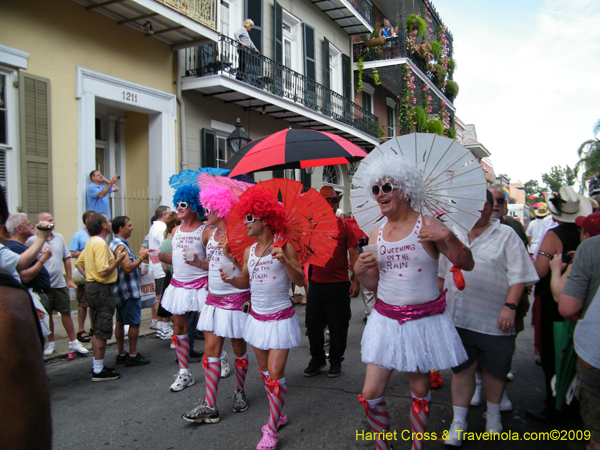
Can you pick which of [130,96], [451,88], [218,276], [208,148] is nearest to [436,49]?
[451,88]

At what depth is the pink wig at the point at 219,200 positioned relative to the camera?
402cm

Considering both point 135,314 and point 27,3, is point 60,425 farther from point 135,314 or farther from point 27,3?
point 27,3

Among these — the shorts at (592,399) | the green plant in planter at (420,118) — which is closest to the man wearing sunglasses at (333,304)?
the shorts at (592,399)

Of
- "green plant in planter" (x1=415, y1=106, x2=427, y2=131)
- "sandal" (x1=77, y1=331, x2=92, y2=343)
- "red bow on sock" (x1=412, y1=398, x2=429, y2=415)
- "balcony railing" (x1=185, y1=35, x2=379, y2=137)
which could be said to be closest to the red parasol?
"red bow on sock" (x1=412, y1=398, x2=429, y2=415)

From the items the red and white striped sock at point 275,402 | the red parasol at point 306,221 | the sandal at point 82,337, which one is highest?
the red parasol at point 306,221

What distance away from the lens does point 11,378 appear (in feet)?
3.51

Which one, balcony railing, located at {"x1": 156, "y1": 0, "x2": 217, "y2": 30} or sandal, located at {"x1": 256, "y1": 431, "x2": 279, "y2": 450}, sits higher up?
balcony railing, located at {"x1": 156, "y1": 0, "x2": 217, "y2": 30}

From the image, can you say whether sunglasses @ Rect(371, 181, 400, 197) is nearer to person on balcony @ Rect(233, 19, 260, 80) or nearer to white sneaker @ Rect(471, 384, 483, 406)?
white sneaker @ Rect(471, 384, 483, 406)

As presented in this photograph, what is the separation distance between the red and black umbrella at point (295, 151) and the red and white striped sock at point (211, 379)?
6.51ft

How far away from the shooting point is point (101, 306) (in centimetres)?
486

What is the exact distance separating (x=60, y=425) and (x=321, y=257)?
8.68 ft

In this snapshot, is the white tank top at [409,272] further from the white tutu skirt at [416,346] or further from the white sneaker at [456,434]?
the white sneaker at [456,434]

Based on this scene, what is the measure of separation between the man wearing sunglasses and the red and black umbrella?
0.83 meters

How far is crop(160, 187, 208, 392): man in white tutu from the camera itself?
4414mm
